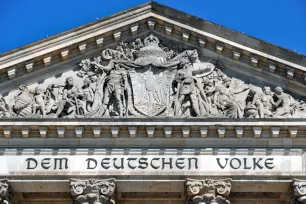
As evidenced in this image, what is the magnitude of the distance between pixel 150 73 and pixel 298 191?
19.7 feet

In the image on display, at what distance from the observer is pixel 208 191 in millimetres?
27938

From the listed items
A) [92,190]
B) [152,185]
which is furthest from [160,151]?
[92,190]

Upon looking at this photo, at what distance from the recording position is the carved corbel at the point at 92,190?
27.8 meters

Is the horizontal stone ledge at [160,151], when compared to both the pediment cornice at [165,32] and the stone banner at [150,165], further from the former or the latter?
the pediment cornice at [165,32]

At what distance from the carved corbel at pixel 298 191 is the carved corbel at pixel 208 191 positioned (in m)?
1.89

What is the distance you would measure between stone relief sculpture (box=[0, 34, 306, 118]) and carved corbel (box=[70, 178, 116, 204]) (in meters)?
2.12

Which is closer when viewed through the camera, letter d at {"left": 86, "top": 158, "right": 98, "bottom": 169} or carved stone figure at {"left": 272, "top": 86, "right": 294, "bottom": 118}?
letter d at {"left": 86, "top": 158, "right": 98, "bottom": 169}

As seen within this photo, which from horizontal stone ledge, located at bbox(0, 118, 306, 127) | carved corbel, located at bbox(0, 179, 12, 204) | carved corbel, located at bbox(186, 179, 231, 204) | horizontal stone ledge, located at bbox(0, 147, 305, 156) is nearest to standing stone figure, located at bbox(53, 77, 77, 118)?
horizontal stone ledge, located at bbox(0, 118, 306, 127)

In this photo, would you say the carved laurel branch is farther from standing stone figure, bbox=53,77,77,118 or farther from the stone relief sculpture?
standing stone figure, bbox=53,77,77,118

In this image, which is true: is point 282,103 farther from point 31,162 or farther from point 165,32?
point 31,162

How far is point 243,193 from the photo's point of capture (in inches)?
1135

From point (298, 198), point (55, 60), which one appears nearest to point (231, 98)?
point (298, 198)

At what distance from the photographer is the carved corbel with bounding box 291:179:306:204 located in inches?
1088

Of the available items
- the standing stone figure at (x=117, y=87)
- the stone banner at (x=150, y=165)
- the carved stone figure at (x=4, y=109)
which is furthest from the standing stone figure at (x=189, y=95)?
the carved stone figure at (x=4, y=109)
